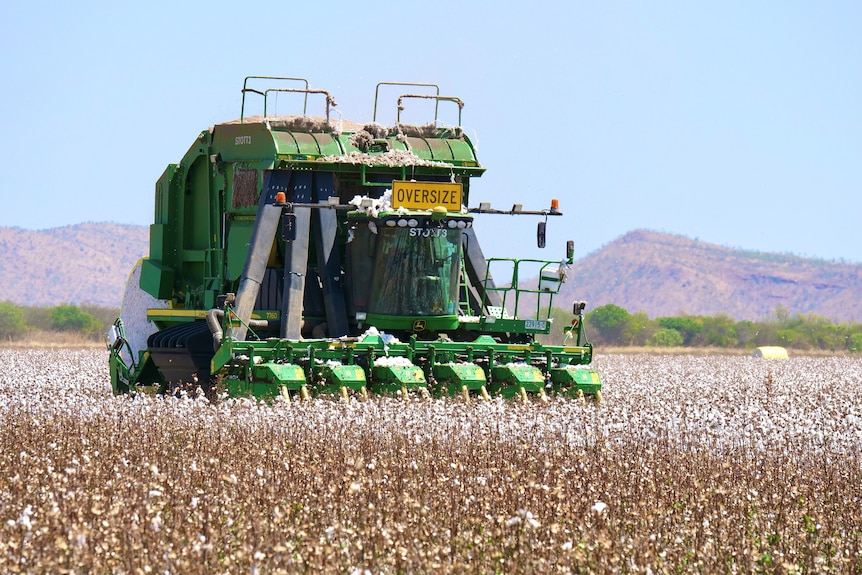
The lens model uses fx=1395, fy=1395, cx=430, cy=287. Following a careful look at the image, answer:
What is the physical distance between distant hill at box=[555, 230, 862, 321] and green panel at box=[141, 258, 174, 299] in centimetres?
12217

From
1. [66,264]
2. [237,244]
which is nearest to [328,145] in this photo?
[237,244]

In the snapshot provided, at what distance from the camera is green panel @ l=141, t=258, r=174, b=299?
1938 centimetres

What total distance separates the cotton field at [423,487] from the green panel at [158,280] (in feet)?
12.6

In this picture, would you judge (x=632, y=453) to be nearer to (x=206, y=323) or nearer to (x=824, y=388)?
(x=206, y=323)

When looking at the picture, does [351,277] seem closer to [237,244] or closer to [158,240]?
[237,244]

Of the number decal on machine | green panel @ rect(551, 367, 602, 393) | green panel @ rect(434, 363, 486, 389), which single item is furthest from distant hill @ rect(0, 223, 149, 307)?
green panel @ rect(434, 363, 486, 389)

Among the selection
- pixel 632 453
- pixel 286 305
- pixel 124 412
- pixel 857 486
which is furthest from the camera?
pixel 286 305

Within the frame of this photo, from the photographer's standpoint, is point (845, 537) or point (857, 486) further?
point (857, 486)

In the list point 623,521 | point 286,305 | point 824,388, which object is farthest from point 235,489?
point 824,388

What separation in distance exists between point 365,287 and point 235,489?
841 centimetres

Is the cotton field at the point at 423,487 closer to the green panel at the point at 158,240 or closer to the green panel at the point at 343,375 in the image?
the green panel at the point at 343,375

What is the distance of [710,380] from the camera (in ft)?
78.3

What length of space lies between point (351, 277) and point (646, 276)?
140 m

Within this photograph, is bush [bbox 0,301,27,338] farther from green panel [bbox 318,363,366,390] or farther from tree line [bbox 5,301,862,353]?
green panel [bbox 318,363,366,390]
